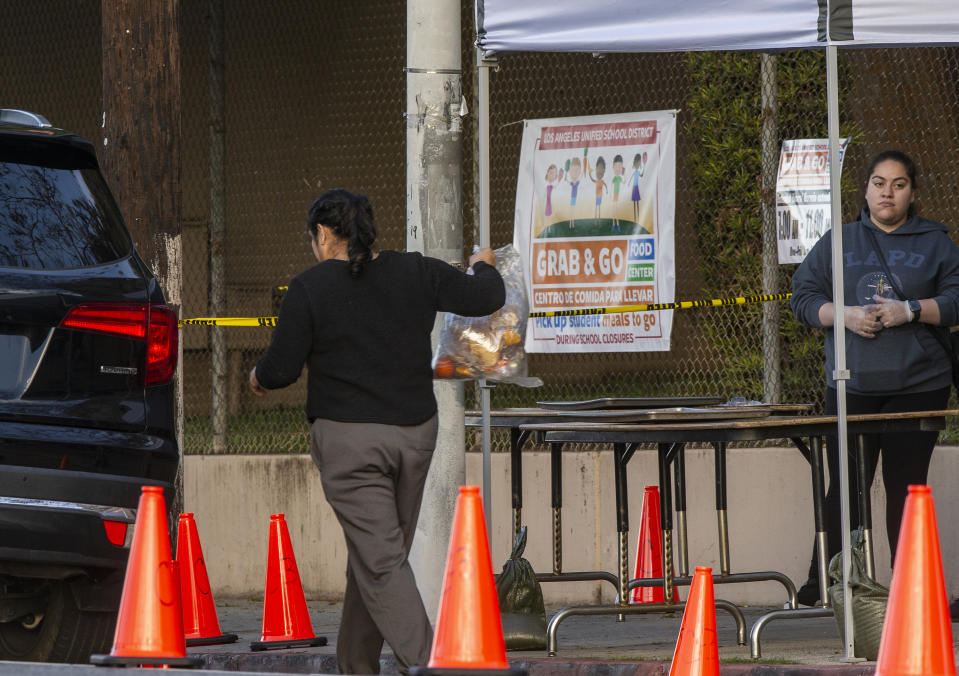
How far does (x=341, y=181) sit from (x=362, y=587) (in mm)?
5491

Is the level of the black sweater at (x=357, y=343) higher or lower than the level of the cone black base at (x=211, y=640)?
higher

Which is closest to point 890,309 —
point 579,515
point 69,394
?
point 579,515

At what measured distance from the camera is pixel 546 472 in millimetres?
8938

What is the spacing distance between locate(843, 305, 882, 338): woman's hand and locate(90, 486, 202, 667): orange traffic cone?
122 inches

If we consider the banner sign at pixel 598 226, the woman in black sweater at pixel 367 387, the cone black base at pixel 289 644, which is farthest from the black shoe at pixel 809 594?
the woman in black sweater at pixel 367 387

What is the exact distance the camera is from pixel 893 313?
6.54 metres

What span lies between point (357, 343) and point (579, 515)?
3660 millimetres

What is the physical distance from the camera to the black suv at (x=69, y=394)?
5.33m

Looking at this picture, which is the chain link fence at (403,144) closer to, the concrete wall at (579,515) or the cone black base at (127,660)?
the concrete wall at (579,515)

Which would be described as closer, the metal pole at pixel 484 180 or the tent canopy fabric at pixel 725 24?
the tent canopy fabric at pixel 725 24

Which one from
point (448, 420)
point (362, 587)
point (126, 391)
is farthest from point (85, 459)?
point (448, 420)

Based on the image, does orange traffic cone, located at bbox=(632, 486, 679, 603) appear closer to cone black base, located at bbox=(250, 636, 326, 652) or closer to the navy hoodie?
the navy hoodie

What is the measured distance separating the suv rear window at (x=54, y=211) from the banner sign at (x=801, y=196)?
3.99 metres

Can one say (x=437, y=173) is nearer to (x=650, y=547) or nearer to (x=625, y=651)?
(x=625, y=651)
